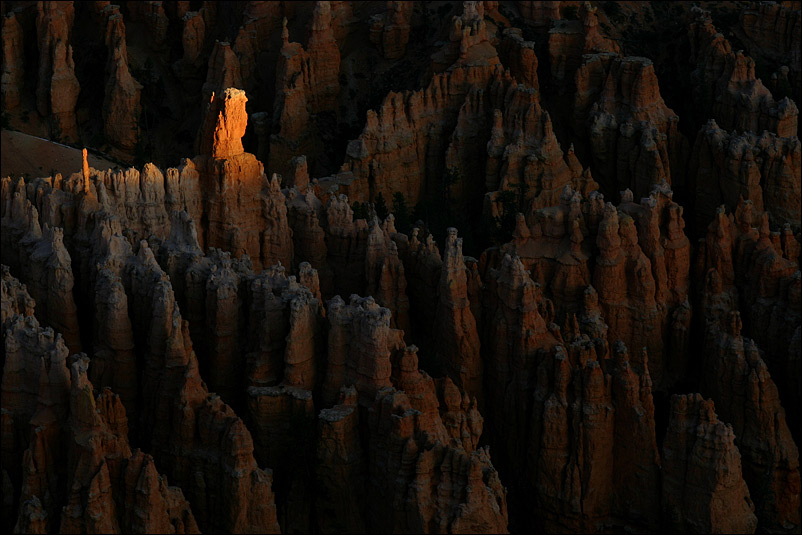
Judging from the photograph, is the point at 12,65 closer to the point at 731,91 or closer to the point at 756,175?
the point at 731,91

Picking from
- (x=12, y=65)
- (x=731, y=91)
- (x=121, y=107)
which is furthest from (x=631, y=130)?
(x=12, y=65)

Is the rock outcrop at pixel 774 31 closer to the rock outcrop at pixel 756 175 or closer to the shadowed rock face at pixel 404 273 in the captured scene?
the shadowed rock face at pixel 404 273

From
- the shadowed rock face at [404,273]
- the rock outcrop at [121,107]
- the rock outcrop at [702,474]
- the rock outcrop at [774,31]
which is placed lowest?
the rock outcrop at [702,474]

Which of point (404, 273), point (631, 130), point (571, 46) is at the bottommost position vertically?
point (404, 273)

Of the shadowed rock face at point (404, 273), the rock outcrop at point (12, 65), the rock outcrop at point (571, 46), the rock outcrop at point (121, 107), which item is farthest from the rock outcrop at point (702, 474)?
the rock outcrop at point (12, 65)

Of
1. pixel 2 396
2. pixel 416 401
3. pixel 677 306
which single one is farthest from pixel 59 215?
pixel 677 306

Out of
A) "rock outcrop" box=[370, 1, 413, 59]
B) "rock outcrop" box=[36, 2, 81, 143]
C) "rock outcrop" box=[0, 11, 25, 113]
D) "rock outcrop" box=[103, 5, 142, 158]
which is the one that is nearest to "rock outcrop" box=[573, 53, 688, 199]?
"rock outcrop" box=[370, 1, 413, 59]

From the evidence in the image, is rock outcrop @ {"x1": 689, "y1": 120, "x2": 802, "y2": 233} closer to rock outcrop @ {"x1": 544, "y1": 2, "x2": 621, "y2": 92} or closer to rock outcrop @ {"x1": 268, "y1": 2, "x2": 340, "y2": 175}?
rock outcrop @ {"x1": 544, "y1": 2, "x2": 621, "y2": 92}

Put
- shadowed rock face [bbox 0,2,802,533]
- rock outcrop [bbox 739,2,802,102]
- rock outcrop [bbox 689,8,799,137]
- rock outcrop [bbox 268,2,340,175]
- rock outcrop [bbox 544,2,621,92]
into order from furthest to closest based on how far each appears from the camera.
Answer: rock outcrop [bbox 739,2,802,102] < rock outcrop [bbox 544,2,621,92] < rock outcrop [bbox 268,2,340,175] < rock outcrop [bbox 689,8,799,137] < shadowed rock face [bbox 0,2,802,533]
